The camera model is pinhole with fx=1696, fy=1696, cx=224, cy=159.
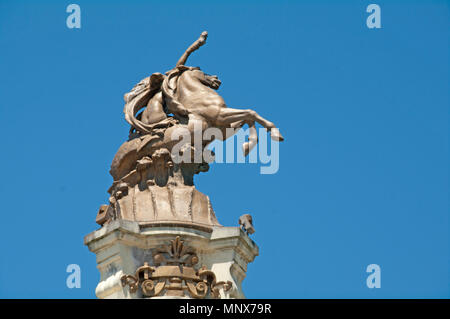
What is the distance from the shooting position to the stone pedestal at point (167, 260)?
36.3 m

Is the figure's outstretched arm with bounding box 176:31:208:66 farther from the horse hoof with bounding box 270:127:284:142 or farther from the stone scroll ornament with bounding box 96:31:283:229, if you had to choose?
the horse hoof with bounding box 270:127:284:142

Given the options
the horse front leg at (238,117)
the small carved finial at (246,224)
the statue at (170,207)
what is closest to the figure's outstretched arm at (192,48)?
the statue at (170,207)

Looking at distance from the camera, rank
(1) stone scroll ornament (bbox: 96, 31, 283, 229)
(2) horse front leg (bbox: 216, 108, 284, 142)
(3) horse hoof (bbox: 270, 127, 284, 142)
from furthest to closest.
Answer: (2) horse front leg (bbox: 216, 108, 284, 142), (3) horse hoof (bbox: 270, 127, 284, 142), (1) stone scroll ornament (bbox: 96, 31, 283, 229)

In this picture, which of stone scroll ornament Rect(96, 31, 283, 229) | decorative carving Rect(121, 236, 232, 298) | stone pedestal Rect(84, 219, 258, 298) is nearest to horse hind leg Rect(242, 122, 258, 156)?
stone scroll ornament Rect(96, 31, 283, 229)

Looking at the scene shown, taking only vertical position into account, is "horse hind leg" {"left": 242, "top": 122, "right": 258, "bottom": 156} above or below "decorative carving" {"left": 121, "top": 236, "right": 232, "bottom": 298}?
above

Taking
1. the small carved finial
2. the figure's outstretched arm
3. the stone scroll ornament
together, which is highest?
the figure's outstretched arm

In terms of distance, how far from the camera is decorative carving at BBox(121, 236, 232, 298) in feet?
119

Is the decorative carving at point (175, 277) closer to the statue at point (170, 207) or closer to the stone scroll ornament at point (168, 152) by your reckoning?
the statue at point (170, 207)

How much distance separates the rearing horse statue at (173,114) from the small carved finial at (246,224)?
1516 millimetres

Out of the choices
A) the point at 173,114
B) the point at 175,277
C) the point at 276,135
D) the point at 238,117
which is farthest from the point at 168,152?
the point at 175,277
